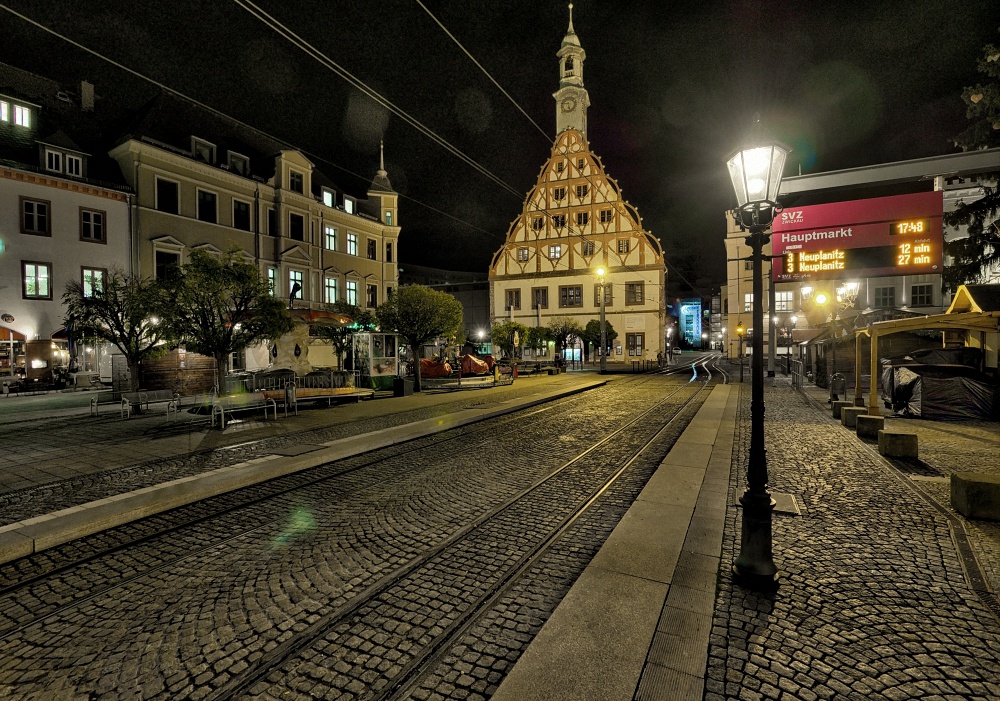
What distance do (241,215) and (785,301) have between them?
51.6 metres

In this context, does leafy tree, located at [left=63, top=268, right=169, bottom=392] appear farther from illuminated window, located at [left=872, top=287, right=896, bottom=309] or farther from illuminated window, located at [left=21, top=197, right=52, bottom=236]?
illuminated window, located at [left=872, top=287, right=896, bottom=309]

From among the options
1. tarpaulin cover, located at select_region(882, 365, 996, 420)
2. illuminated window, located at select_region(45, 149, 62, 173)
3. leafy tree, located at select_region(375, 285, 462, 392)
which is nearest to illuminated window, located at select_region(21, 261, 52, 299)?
illuminated window, located at select_region(45, 149, 62, 173)

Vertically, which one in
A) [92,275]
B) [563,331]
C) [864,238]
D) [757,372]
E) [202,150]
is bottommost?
[757,372]

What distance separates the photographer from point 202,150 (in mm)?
26688

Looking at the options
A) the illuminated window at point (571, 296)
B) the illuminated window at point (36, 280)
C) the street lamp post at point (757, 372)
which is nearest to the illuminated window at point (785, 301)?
the illuminated window at point (571, 296)

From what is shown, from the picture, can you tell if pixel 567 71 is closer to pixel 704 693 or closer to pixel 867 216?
pixel 867 216

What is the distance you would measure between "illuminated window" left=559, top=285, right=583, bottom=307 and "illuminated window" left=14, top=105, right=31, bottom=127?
1584 inches

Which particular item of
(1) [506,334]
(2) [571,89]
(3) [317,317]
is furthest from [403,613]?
(2) [571,89]

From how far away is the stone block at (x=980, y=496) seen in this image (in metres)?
5.24

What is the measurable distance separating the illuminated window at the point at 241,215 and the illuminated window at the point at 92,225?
21.1 ft

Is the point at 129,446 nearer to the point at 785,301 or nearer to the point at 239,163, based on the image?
the point at 239,163

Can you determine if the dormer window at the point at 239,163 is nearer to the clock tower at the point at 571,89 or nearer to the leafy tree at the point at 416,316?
the leafy tree at the point at 416,316

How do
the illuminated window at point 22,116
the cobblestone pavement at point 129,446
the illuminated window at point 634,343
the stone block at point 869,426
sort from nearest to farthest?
the cobblestone pavement at point 129,446, the stone block at point 869,426, the illuminated window at point 22,116, the illuminated window at point 634,343

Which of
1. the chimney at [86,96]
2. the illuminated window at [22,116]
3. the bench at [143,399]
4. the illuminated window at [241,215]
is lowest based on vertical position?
the bench at [143,399]
